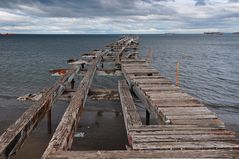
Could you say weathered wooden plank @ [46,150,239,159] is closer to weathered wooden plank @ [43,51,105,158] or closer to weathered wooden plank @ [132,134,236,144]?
weathered wooden plank @ [43,51,105,158]

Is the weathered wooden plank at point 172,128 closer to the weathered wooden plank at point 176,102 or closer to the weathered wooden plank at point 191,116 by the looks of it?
the weathered wooden plank at point 191,116

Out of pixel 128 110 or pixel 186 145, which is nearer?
pixel 186 145

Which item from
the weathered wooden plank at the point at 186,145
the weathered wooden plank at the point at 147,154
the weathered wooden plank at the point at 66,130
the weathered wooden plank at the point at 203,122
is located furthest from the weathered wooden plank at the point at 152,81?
the weathered wooden plank at the point at 147,154

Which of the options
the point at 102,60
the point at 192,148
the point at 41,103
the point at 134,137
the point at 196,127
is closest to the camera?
the point at 192,148

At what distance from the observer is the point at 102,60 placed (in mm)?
18500

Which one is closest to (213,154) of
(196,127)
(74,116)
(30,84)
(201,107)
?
(196,127)

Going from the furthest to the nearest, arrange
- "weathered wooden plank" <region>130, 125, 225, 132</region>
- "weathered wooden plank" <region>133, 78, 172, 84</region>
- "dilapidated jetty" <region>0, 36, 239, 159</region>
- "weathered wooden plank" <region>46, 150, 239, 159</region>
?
"weathered wooden plank" <region>133, 78, 172, 84</region>, "weathered wooden plank" <region>130, 125, 225, 132</region>, "dilapidated jetty" <region>0, 36, 239, 159</region>, "weathered wooden plank" <region>46, 150, 239, 159</region>

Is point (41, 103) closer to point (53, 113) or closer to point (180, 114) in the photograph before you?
point (180, 114)

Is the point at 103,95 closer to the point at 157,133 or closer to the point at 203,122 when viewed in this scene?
the point at 203,122

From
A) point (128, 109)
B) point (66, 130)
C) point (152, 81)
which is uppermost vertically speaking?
point (66, 130)

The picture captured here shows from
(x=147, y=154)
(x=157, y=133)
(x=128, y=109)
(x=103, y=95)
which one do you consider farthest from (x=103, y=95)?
(x=147, y=154)

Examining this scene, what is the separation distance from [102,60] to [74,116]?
12489mm

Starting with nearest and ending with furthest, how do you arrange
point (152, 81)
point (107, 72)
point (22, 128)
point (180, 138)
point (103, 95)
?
point (180, 138), point (22, 128), point (152, 81), point (103, 95), point (107, 72)

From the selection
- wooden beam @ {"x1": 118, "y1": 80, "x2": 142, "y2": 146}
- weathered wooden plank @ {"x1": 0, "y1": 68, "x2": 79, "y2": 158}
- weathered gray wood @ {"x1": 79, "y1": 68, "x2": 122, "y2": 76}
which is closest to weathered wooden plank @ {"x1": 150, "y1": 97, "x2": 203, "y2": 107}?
wooden beam @ {"x1": 118, "y1": 80, "x2": 142, "y2": 146}
